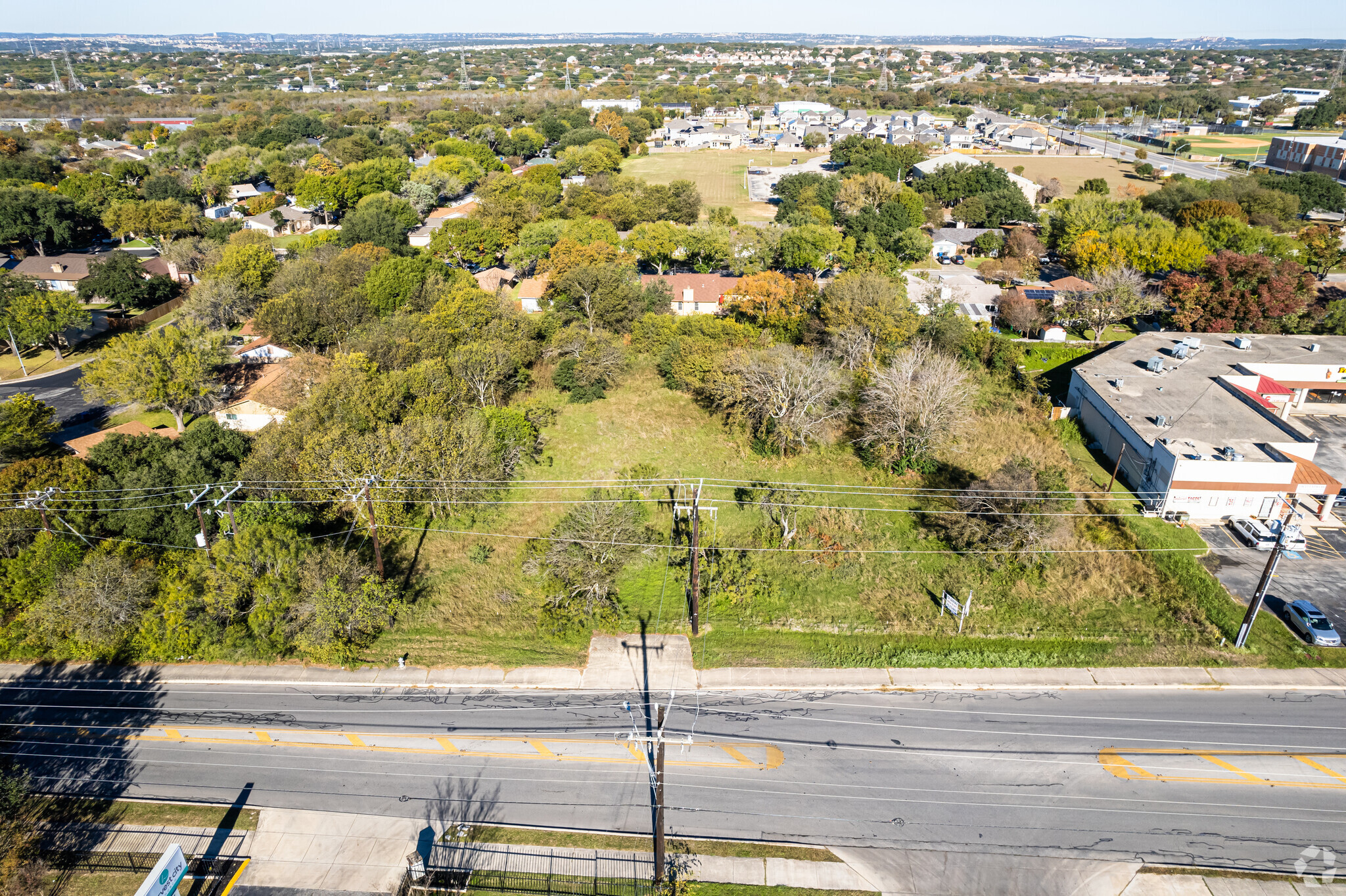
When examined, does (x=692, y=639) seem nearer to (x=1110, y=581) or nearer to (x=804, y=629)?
(x=804, y=629)

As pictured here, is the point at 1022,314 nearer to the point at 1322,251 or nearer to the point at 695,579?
the point at 1322,251

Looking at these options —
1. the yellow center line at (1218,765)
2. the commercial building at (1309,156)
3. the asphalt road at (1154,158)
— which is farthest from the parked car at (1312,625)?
the commercial building at (1309,156)

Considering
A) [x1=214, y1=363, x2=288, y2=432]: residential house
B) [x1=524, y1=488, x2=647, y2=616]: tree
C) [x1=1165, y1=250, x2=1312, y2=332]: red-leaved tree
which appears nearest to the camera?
[x1=524, y1=488, x2=647, y2=616]: tree

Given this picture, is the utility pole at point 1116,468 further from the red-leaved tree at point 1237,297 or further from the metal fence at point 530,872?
the metal fence at point 530,872

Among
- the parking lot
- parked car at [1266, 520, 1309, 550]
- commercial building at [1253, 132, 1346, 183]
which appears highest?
commercial building at [1253, 132, 1346, 183]

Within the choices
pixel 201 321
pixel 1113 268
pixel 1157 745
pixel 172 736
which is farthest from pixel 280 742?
pixel 1113 268

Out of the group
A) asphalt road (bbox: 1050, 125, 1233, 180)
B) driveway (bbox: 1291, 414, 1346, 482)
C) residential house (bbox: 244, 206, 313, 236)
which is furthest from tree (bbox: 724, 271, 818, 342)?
asphalt road (bbox: 1050, 125, 1233, 180)

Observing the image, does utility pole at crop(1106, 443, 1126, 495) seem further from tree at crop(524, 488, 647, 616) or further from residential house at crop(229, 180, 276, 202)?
residential house at crop(229, 180, 276, 202)
